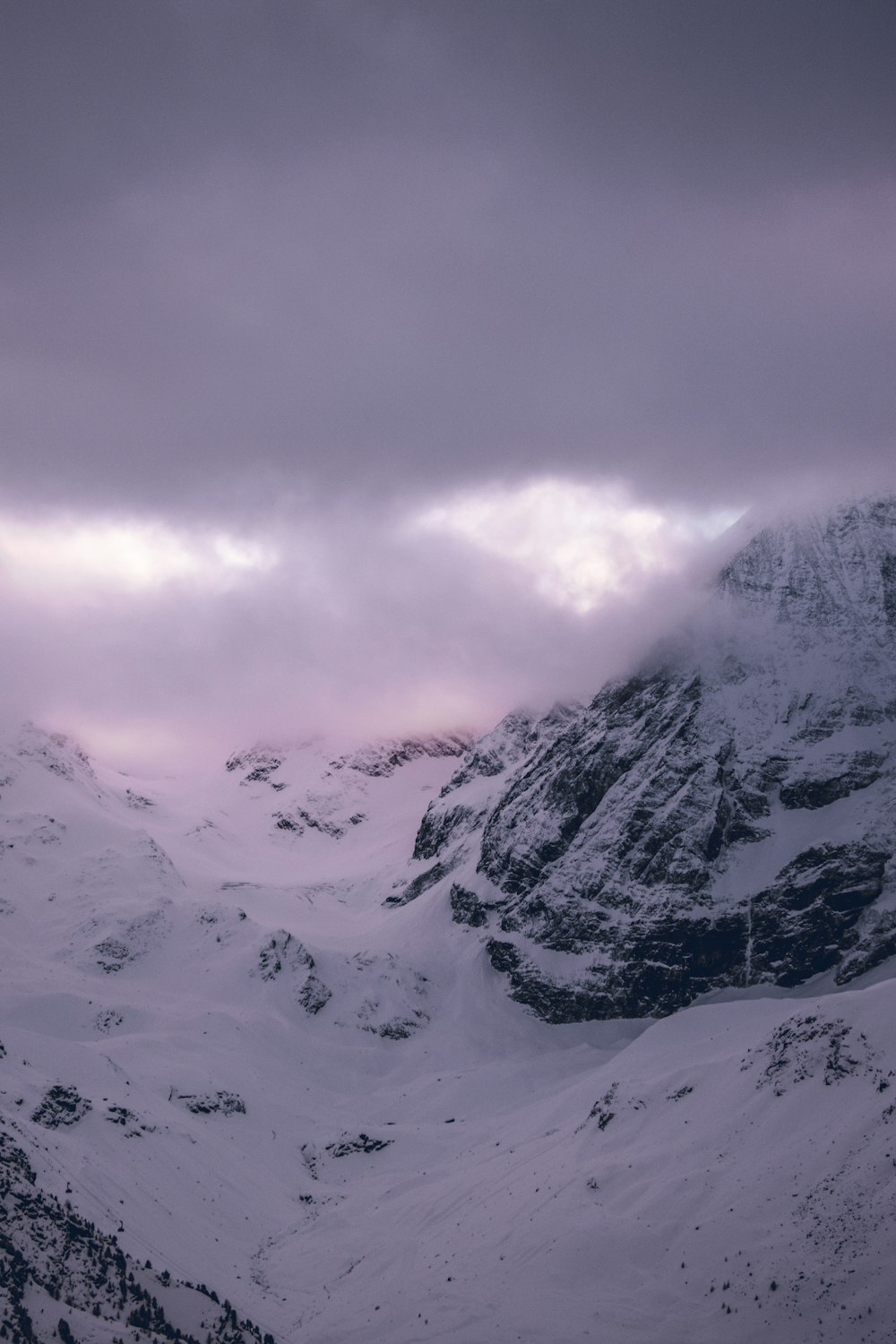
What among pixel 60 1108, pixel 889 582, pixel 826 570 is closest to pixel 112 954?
pixel 60 1108

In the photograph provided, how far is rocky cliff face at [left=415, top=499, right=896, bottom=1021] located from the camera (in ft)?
409

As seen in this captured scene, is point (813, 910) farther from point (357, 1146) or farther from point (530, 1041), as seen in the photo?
point (357, 1146)

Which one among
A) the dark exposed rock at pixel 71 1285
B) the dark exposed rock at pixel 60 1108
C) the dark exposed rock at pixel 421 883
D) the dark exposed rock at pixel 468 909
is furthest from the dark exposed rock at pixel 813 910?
the dark exposed rock at pixel 71 1285

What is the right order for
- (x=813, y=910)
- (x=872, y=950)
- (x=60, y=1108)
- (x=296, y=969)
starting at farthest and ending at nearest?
1. (x=296, y=969)
2. (x=813, y=910)
3. (x=872, y=950)
4. (x=60, y=1108)

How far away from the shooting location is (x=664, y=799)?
139250 mm

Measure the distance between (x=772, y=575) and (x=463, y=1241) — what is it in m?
115

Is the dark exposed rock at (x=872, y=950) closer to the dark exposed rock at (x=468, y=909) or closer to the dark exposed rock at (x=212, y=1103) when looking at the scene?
the dark exposed rock at (x=468, y=909)

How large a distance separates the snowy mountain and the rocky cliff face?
0.45m

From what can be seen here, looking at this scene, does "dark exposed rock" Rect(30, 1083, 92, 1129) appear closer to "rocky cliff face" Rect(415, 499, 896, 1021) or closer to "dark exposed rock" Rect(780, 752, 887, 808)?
"rocky cliff face" Rect(415, 499, 896, 1021)

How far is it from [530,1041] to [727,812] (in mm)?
39082

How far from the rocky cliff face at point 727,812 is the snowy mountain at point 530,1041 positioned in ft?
1.48

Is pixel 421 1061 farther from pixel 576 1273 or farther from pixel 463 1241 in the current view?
pixel 576 1273

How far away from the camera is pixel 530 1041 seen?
12825 centimetres

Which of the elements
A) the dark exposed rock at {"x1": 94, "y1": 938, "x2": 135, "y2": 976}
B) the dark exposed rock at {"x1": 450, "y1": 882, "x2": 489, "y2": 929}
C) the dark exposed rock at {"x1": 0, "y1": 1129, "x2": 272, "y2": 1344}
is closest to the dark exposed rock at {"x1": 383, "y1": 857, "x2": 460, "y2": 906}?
the dark exposed rock at {"x1": 450, "y1": 882, "x2": 489, "y2": 929}
